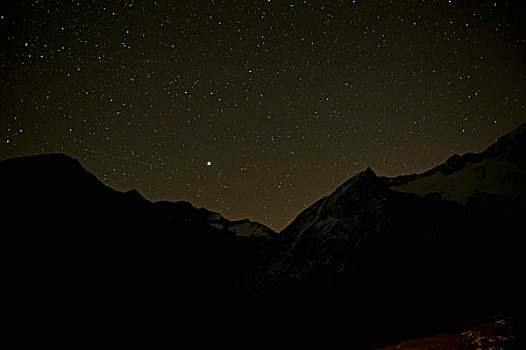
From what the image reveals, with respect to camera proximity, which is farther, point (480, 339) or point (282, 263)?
point (282, 263)

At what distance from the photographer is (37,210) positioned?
51500 millimetres

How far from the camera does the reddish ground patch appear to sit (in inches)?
154

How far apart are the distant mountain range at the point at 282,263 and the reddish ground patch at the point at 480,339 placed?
3218 cm

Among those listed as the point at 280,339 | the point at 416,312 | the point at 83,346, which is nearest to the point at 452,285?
the point at 416,312

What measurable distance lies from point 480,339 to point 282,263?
8447 cm

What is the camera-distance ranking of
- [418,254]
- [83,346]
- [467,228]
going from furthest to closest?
[467,228], [418,254], [83,346]

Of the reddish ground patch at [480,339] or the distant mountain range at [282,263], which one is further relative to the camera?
the distant mountain range at [282,263]

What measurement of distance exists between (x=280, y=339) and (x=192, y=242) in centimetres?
4683

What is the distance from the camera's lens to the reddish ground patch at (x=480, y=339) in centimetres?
391

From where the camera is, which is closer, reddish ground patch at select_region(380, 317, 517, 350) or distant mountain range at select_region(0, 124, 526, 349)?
reddish ground patch at select_region(380, 317, 517, 350)

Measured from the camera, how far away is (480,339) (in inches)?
162

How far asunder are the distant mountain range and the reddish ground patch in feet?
106

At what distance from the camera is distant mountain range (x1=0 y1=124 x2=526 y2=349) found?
4659 cm

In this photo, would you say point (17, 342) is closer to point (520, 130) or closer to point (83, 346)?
point (83, 346)
